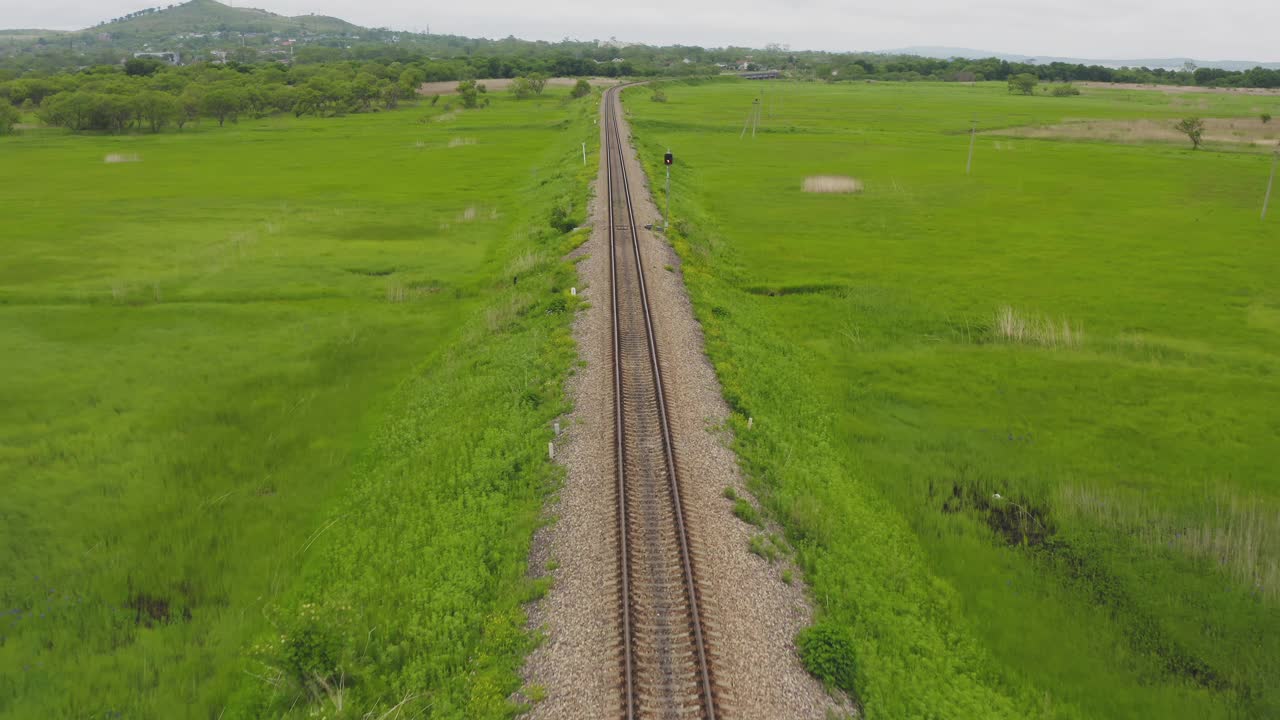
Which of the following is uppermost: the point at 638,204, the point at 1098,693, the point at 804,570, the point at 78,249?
the point at 638,204

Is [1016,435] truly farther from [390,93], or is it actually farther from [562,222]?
[390,93]

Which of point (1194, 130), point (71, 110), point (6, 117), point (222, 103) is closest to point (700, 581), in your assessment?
point (1194, 130)

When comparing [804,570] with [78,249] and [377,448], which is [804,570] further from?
[78,249]

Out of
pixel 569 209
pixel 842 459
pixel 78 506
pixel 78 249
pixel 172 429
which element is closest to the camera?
pixel 78 506

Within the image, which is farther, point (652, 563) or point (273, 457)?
point (273, 457)

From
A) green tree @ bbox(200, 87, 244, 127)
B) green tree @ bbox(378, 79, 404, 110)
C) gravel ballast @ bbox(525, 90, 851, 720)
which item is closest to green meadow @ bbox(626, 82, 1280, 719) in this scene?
gravel ballast @ bbox(525, 90, 851, 720)

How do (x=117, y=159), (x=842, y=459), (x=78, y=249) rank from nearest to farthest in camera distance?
(x=842, y=459), (x=78, y=249), (x=117, y=159)

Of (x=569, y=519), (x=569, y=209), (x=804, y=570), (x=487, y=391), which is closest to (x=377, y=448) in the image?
(x=487, y=391)
